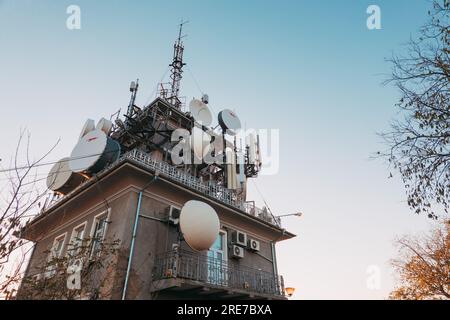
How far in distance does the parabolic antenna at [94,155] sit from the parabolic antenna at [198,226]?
501 centimetres

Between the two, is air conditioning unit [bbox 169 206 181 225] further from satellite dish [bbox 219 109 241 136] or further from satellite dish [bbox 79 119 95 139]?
satellite dish [bbox 79 119 95 139]

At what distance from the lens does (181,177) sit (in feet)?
42.4

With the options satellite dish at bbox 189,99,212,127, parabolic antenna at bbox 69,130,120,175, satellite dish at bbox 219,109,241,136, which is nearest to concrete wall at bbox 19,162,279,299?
parabolic antenna at bbox 69,130,120,175

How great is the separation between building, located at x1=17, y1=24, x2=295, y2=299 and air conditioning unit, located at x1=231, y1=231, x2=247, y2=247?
4cm

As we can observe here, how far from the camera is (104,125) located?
16844mm

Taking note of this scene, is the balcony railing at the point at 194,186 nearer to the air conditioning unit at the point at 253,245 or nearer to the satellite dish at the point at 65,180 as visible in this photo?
the satellite dish at the point at 65,180

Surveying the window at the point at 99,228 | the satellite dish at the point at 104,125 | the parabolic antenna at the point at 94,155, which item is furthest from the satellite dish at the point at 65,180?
the window at the point at 99,228

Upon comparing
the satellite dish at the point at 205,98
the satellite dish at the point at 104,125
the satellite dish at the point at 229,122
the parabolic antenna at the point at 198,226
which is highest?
the satellite dish at the point at 205,98

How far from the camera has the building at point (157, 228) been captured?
9.77m
